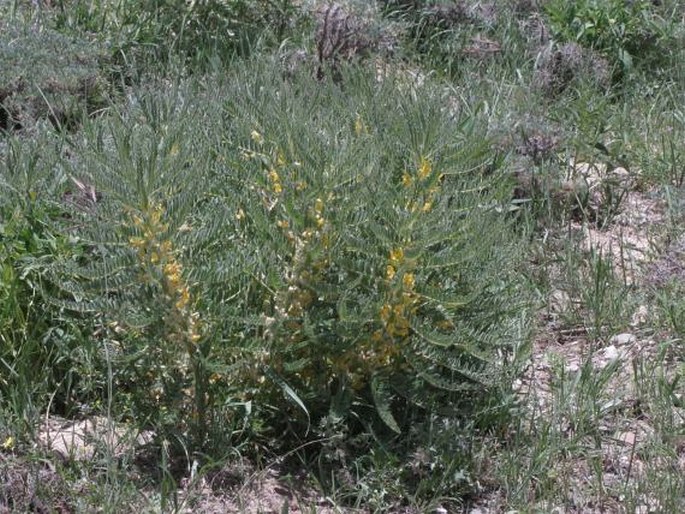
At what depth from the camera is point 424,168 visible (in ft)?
11.7

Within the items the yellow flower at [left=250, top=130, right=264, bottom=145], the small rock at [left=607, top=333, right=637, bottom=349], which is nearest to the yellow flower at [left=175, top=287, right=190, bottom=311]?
the yellow flower at [left=250, top=130, right=264, bottom=145]

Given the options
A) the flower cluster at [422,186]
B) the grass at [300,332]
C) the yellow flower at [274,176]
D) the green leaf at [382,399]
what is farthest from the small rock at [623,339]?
the yellow flower at [274,176]

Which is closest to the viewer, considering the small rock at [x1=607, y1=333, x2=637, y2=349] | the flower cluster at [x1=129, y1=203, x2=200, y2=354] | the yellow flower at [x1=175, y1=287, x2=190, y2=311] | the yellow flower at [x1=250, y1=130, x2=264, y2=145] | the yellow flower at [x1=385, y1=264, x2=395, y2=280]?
the flower cluster at [x1=129, y1=203, x2=200, y2=354]

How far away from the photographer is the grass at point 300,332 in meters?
3.47

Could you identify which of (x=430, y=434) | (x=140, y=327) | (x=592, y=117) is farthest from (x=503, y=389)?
(x=592, y=117)

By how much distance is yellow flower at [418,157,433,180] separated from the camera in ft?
11.6

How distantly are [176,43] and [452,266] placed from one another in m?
2.97

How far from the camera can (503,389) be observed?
401 cm

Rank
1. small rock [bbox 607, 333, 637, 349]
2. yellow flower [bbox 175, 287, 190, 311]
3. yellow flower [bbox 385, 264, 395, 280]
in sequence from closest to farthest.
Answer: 1. yellow flower [bbox 175, 287, 190, 311]
2. yellow flower [bbox 385, 264, 395, 280]
3. small rock [bbox 607, 333, 637, 349]

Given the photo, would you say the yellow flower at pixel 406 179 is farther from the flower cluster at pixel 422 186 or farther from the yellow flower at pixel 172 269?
the yellow flower at pixel 172 269

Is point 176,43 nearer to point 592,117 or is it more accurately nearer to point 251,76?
point 251,76

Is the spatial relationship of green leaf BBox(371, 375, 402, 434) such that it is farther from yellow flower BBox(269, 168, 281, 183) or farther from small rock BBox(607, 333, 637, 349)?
small rock BBox(607, 333, 637, 349)

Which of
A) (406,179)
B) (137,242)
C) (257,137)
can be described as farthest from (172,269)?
(406,179)

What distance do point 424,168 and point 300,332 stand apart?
0.62 m
